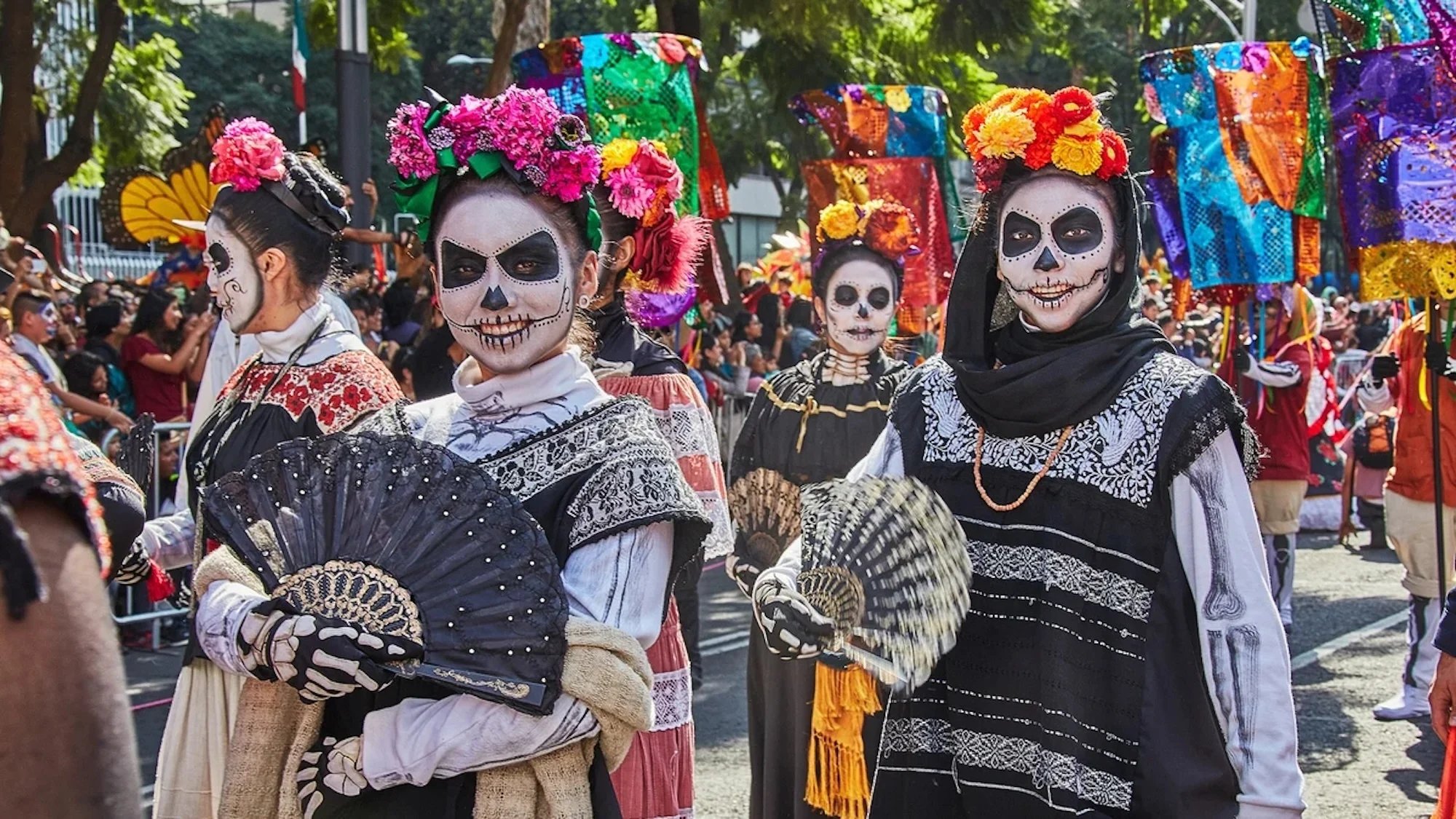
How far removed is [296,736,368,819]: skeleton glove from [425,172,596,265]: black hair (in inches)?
37.4

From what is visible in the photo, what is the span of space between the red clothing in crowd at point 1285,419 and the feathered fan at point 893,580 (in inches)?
273

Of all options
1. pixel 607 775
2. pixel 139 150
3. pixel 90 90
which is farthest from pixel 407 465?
pixel 139 150

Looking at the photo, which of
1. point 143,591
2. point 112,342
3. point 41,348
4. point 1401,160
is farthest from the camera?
point 112,342

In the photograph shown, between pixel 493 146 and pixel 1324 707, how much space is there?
6484mm

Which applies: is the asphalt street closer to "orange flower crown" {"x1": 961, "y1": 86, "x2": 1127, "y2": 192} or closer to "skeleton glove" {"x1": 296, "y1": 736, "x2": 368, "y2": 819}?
"orange flower crown" {"x1": 961, "y1": 86, "x2": 1127, "y2": 192}

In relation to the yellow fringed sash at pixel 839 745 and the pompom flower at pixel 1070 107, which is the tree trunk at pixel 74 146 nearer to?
the yellow fringed sash at pixel 839 745

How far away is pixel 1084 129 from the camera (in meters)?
3.66

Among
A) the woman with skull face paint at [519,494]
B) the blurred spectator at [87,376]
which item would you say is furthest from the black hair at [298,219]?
the blurred spectator at [87,376]

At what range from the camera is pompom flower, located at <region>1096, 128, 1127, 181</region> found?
368 centimetres

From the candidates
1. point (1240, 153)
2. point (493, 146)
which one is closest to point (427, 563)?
point (493, 146)

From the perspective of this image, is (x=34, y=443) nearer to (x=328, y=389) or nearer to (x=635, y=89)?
(x=328, y=389)

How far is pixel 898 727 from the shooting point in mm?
3701

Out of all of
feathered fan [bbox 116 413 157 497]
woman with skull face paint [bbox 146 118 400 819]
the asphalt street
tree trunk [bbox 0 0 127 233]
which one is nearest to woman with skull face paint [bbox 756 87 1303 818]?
woman with skull face paint [bbox 146 118 400 819]

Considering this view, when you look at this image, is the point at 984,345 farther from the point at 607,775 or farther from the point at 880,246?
the point at 880,246
